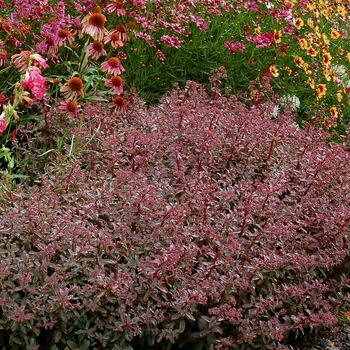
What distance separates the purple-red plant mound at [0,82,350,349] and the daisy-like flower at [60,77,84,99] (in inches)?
6.6

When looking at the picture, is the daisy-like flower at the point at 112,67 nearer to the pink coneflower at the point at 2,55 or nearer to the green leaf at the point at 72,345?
the pink coneflower at the point at 2,55

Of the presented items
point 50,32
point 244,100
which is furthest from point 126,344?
point 244,100

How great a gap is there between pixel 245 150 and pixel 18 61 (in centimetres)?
123

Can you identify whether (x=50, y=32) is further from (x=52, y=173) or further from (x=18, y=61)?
(x=52, y=173)

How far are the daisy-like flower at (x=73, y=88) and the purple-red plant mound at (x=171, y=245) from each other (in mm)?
168

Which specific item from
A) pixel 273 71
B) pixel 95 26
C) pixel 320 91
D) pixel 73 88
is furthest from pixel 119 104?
pixel 320 91

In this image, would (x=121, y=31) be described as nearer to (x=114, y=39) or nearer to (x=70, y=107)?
(x=114, y=39)

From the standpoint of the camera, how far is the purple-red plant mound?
2.34 m

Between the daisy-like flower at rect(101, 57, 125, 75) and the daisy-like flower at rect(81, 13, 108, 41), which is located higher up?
the daisy-like flower at rect(81, 13, 108, 41)

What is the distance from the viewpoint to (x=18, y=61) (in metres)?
3.17

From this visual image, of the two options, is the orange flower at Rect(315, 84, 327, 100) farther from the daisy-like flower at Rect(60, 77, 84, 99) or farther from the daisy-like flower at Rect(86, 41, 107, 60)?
the daisy-like flower at Rect(60, 77, 84, 99)

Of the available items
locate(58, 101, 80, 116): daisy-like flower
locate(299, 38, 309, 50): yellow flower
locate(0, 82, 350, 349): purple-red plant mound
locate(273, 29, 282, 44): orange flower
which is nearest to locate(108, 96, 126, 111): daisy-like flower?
locate(0, 82, 350, 349): purple-red plant mound

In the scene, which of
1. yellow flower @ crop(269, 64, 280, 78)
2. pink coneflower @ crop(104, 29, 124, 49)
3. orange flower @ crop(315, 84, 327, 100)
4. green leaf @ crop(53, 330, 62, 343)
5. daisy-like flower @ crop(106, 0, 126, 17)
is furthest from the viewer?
orange flower @ crop(315, 84, 327, 100)

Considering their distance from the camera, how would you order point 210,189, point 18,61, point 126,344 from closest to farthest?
1. point 126,344
2. point 210,189
3. point 18,61
